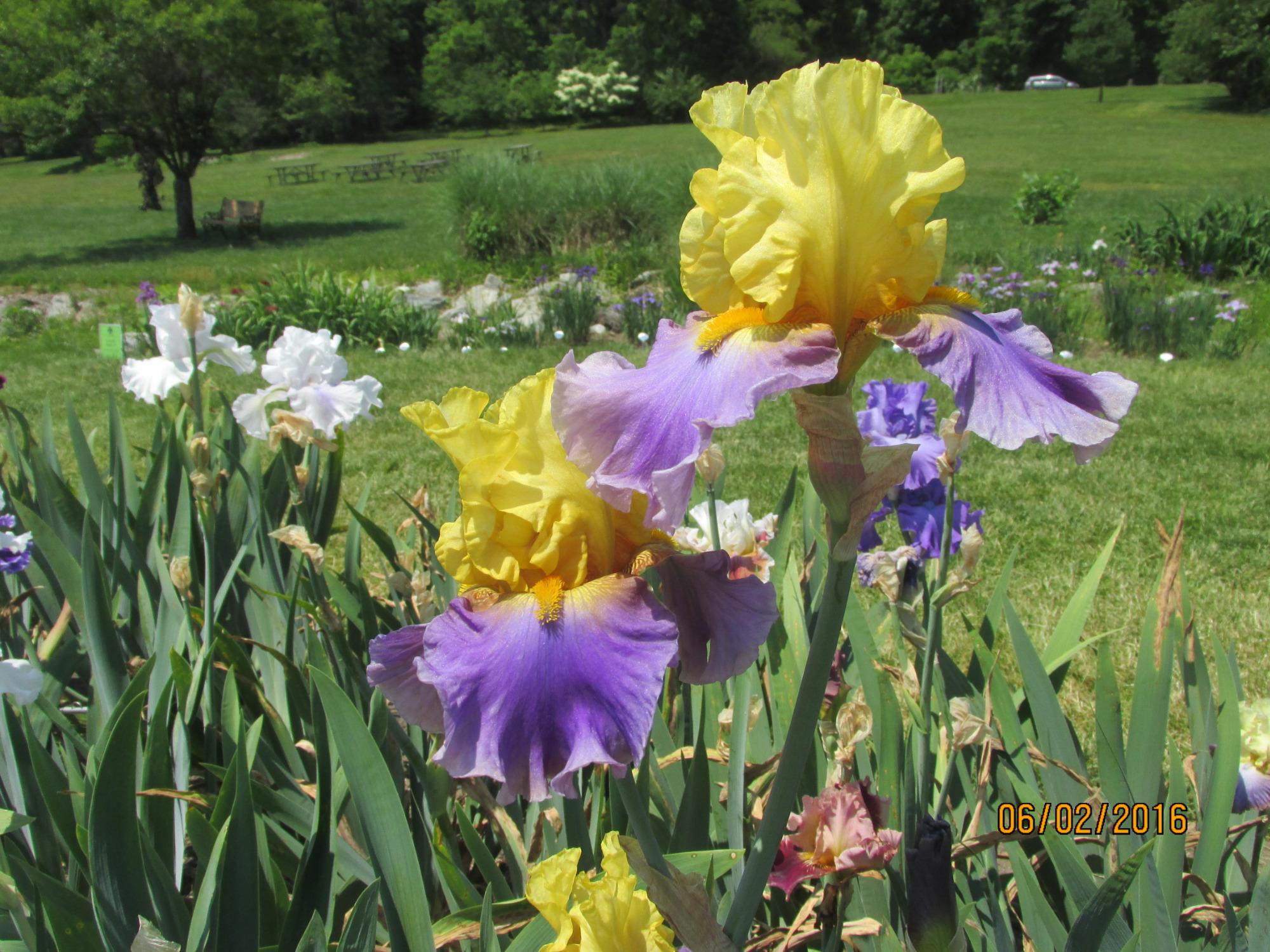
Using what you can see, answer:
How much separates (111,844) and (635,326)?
665 cm

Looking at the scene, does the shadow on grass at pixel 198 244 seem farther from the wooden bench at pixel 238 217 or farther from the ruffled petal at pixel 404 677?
the ruffled petal at pixel 404 677

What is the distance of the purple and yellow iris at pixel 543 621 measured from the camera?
30.1 inches

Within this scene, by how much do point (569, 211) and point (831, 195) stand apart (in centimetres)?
1043

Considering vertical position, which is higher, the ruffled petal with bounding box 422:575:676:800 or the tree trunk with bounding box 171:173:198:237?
the tree trunk with bounding box 171:173:198:237

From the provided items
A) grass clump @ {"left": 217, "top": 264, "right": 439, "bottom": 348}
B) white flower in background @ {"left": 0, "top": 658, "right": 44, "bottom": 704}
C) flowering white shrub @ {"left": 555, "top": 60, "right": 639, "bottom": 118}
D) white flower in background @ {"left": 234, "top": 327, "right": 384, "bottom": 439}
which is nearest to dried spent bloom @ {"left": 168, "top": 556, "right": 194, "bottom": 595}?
white flower in background @ {"left": 0, "top": 658, "right": 44, "bottom": 704}

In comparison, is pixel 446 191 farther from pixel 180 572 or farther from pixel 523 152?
pixel 180 572

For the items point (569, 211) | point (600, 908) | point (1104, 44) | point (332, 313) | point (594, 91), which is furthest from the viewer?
point (1104, 44)

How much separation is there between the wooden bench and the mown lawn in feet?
31.0

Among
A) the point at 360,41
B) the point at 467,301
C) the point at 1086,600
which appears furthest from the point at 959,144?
the point at 360,41

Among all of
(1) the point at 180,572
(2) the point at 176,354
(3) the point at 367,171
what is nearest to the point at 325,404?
(2) the point at 176,354

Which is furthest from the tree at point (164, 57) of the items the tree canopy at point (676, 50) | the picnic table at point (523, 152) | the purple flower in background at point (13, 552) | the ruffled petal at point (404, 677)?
the ruffled petal at point (404, 677)

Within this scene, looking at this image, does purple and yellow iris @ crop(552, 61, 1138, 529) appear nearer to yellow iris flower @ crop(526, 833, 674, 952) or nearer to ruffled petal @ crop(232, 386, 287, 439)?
yellow iris flower @ crop(526, 833, 674, 952)

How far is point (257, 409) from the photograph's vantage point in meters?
2.10

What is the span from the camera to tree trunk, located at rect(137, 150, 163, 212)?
1602 cm
